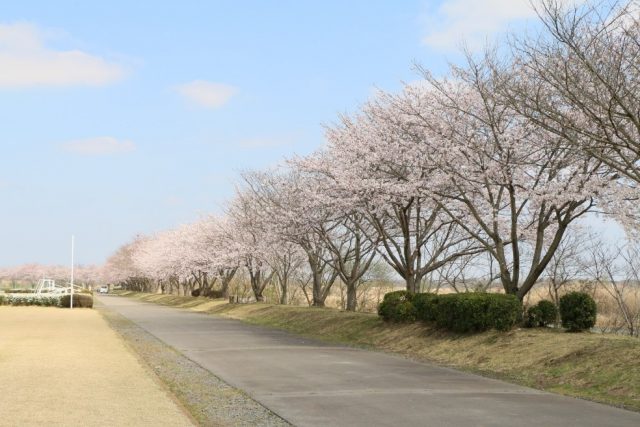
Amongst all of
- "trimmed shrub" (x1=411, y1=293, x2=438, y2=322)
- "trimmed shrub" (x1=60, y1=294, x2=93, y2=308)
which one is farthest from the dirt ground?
"trimmed shrub" (x1=60, y1=294, x2=93, y2=308)

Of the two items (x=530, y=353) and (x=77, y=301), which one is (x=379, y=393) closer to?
(x=530, y=353)

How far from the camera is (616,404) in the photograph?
34.9 ft

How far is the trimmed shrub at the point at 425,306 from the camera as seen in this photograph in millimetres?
20391

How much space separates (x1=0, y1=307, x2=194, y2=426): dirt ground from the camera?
28.8 ft

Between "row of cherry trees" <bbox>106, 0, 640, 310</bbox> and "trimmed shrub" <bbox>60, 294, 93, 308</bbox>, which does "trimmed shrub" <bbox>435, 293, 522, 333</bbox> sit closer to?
"row of cherry trees" <bbox>106, 0, 640, 310</bbox>

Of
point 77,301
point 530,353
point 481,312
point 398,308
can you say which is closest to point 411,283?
point 398,308

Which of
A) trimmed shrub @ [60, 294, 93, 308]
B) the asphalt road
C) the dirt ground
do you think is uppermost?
trimmed shrub @ [60, 294, 93, 308]

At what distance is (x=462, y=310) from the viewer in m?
18.6

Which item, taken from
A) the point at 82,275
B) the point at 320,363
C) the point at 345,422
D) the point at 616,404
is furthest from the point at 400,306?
the point at 82,275

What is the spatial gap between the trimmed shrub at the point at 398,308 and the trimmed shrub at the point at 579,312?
230 inches

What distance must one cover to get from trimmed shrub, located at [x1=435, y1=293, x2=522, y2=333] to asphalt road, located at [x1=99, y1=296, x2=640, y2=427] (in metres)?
2.32

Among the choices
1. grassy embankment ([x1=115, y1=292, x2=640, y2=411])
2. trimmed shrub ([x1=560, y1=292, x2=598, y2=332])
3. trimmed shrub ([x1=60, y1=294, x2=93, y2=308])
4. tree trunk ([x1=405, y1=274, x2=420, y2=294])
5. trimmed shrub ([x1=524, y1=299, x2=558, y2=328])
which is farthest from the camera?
trimmed shrub ([x1=60, y1=294, x2=93, y2=308])

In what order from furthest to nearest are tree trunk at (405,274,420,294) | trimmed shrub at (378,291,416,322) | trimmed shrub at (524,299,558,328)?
tree trunk at (405,274,420,294) → trimmed shrub at (378,291,416,322) → trimmed shrub at (524,299,558,328)

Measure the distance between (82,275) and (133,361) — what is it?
18663 centimetres
